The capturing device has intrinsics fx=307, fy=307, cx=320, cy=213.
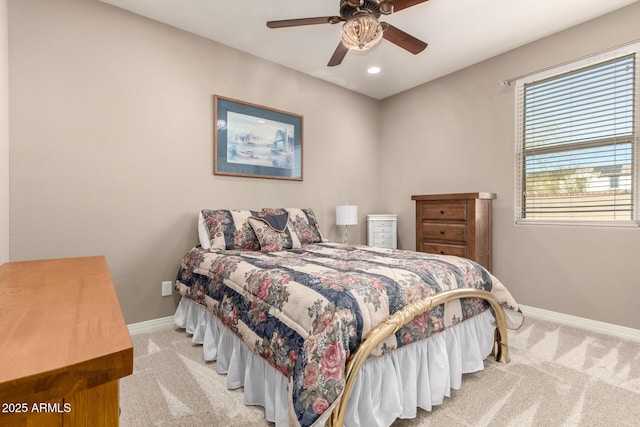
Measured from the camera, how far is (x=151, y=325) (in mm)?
2658

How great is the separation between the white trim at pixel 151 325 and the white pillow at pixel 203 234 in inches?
29.5

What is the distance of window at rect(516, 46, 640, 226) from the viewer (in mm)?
2555

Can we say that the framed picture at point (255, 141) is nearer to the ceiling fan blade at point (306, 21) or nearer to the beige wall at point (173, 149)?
the beige wall at point (173, 149)

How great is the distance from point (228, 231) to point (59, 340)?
213cm

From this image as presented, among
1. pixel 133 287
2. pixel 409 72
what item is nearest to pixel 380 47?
pixel 409 72

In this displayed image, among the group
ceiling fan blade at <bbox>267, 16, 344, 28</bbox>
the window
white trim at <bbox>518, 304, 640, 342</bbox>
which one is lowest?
white trim at <bbox>518, 304, 640, 342</bbox>

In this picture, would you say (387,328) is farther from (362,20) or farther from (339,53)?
(339,53)

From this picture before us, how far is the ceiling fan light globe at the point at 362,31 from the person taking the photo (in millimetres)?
1923

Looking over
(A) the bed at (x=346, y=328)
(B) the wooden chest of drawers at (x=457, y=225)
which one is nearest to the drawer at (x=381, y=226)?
(B) the wooden chest of drawers at (x=457, y=225)

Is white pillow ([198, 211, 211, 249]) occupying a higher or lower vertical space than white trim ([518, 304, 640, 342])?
higher

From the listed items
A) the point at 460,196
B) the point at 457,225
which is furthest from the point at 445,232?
the point at 460,196

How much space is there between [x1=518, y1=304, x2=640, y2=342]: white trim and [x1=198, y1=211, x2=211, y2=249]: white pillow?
314 cm

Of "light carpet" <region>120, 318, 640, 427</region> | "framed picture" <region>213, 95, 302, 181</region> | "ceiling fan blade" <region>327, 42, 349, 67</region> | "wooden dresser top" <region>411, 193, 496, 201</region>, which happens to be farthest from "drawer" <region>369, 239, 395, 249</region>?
"ceiling fan blade" <region>327, 42, 349, 67</region>

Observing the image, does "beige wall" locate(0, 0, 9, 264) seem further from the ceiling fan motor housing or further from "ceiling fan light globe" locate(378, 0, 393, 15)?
"ceiling fan light globe" locate(378, 0, 393, 15)
